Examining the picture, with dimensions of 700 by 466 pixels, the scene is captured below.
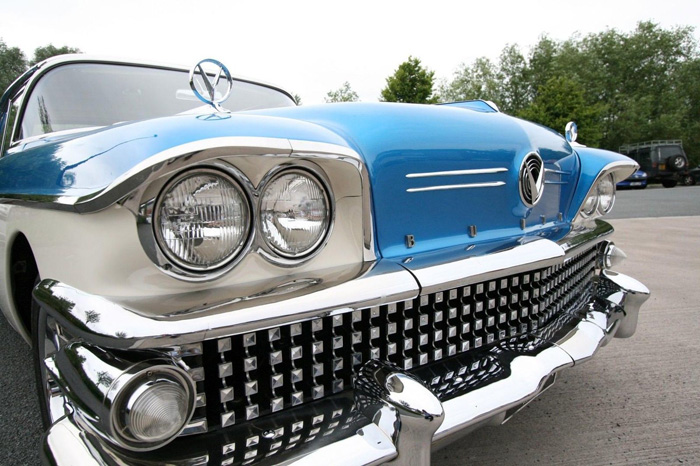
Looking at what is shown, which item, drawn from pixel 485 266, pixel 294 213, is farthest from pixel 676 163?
pixel 294 213

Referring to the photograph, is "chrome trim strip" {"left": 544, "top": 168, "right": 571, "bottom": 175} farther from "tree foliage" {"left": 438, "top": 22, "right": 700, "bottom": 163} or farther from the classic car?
"tree foliage" {"left": 438, "top": 22, "right": 700, "bottom": 163}

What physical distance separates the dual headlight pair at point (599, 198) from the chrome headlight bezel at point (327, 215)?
147 cm

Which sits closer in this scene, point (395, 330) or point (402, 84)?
point (395, 330)

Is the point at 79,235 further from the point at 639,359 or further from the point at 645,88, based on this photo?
the point at 645,88

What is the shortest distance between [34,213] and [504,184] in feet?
4.73

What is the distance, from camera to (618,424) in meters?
2.02

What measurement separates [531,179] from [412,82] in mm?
16871

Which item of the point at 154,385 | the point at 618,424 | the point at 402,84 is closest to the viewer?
the point at 154,385

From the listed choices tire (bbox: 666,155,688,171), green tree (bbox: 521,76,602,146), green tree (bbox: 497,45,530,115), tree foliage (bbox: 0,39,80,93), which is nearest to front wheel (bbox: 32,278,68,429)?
tire (bbox: 666,155,688,171)

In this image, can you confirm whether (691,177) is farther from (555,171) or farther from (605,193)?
(555,171)

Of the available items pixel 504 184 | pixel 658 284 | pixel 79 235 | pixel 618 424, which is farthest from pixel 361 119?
pixel 658 284

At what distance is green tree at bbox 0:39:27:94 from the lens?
31367mm

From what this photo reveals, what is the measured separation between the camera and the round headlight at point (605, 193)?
2.26 m

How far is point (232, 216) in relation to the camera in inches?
42.3
